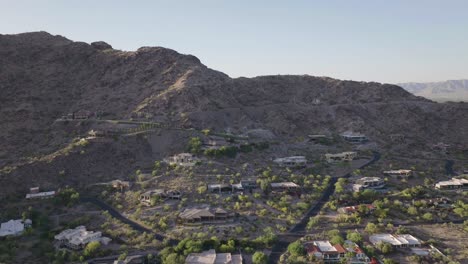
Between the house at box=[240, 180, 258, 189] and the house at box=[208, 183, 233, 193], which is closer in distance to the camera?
the house at box=[208, 183, 233, 193]

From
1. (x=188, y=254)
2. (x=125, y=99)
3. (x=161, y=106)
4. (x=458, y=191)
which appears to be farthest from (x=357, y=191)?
(x=125, y=99)

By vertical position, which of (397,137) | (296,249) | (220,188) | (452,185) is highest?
(397,137)

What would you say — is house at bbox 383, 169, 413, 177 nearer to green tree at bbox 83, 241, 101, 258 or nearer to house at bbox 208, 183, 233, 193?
house at bbox 208, 183, 233, 193

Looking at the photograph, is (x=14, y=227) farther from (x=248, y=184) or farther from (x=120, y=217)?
(x=248, y=184)

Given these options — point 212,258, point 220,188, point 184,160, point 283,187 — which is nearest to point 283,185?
point 283,187

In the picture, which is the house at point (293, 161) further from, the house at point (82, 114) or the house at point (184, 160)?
the house at point (82, 114)

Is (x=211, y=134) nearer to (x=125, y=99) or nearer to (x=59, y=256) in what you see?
(x=125, y=99)

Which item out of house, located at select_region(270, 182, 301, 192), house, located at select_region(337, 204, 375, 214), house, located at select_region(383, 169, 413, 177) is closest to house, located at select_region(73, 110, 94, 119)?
house, located at select_region(270, 182, 301, 192)
